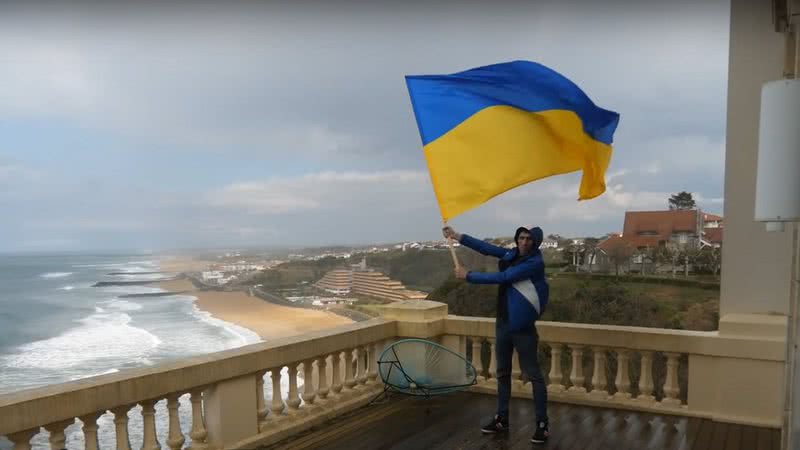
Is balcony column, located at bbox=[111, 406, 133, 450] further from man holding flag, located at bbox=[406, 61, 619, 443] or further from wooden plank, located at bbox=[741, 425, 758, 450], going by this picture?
wooden plank, located at bbox=[741, 425, 758, 450]

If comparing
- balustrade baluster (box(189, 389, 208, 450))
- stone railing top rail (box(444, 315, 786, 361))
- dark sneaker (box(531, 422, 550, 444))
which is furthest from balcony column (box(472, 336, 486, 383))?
balustrade baluster (box(189, 389, 208, 450))

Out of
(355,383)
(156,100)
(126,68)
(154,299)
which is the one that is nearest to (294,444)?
(355,383)

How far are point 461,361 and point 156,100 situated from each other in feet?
255

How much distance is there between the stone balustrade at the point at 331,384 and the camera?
3.43m

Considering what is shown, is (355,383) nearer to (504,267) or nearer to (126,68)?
(504,267)

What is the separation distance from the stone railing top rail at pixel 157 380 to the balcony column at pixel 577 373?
83.1 inches

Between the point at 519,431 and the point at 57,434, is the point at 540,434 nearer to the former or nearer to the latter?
the point at 519,431

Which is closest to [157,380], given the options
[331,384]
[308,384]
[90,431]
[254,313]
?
[90,431]

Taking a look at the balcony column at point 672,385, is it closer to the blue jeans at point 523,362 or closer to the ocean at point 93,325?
the blue jeans at point 523,362

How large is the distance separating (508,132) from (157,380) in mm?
3137

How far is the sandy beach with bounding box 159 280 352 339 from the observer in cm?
3592

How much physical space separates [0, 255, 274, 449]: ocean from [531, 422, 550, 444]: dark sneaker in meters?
17.1

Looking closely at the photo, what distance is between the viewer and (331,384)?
17.8 feet

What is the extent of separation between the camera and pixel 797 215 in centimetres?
212
